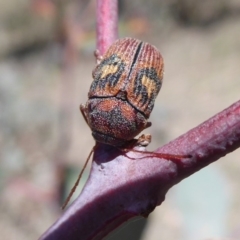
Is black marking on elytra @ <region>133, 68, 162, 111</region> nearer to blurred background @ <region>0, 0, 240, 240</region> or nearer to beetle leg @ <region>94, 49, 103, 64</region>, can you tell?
beetle leg @ <region>94, 49, 103, 64</region>

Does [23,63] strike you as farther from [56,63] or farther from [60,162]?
[60,162]

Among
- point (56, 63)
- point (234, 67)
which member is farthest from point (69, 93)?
point (234, 67)

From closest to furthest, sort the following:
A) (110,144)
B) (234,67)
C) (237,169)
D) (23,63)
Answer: (110,144) < (237,169) < (234,67) < (23,63)

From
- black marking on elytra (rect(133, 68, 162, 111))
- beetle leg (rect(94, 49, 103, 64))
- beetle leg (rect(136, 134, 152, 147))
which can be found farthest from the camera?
black marking on elytra (rect(133, 68, 162, 111))

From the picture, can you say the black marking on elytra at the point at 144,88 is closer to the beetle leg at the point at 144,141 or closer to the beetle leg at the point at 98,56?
the beetle leg at the point at 98,56

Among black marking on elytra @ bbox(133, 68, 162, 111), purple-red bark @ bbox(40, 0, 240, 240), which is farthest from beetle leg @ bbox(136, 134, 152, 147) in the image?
black marking on elytra @ bbox(133, 68, 162, 111)

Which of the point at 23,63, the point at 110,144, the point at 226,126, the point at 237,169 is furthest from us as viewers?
the point at 23,63

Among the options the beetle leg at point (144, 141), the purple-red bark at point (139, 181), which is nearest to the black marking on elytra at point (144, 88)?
the beetle leg at point (144, 141)

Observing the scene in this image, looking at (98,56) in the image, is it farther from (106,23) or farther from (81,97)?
(81,97)
